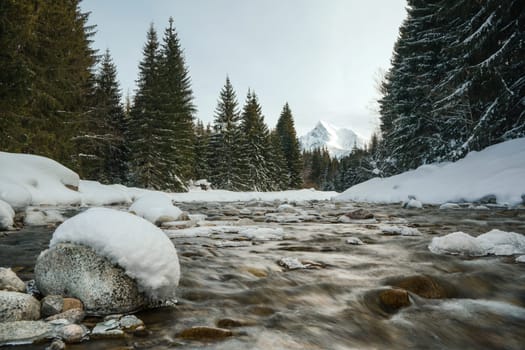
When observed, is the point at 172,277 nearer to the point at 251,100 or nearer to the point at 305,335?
the point at 305,335

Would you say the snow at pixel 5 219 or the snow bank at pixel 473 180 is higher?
the snow bank at pixel 473 180

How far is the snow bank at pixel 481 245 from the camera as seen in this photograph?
3859 millimetres

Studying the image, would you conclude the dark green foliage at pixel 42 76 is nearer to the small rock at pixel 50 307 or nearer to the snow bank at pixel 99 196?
the snow bank at pixel 99 196

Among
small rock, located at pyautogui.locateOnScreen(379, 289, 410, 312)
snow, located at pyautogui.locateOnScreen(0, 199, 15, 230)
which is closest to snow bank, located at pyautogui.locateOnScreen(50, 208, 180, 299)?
small rock, located at pyautogui.locateOnScreen(379, 289, 410, 312)

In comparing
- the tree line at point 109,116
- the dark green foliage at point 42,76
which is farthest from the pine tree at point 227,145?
the dark green foliage at point 42,76

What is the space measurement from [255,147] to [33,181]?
31.0 m

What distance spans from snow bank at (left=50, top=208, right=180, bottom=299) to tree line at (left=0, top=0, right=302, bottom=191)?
1142cm

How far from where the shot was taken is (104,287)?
6.78 ft

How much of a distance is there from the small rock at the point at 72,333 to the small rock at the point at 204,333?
1.65 ft

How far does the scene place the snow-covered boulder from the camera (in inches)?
82.6

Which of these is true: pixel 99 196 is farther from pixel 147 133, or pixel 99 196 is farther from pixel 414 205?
pixel 147 133

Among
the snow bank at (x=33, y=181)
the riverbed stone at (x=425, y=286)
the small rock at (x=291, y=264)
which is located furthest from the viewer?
the snow bank at (x=33, y=181)

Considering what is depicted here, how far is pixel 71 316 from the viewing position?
188cm

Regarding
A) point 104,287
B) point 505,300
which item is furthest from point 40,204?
point 505,300
